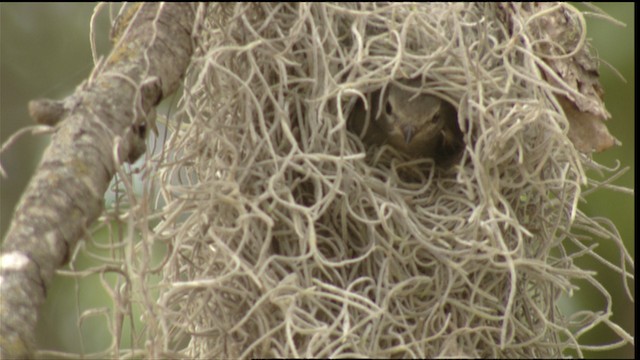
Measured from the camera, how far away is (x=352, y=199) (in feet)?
5.80

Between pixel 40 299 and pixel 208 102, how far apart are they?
0.49 meters

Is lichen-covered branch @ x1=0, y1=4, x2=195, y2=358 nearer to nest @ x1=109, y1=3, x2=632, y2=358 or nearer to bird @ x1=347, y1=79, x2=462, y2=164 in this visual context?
nest @ x1=109, y1=3, x2=632, y2=358

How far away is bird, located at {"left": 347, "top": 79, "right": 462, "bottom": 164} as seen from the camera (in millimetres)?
1904

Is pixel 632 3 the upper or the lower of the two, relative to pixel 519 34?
lower

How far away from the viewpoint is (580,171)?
1761mm

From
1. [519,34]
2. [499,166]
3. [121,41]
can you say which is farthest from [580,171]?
[121,41]

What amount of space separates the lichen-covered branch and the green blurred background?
44.4 inches

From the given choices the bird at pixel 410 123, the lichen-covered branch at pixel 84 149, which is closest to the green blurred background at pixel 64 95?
the bird at pixel 410 123

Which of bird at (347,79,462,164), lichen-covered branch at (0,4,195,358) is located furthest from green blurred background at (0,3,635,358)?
lichen-covered branch at (0,4,195,358)

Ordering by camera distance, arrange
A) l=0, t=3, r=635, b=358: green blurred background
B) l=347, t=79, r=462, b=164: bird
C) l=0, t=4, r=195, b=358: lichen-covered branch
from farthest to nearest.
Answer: l=0, t=3, r=635, b=358: green blurred background, l=347, t=79, r=462, b=164: bird, l=0, t=4, r=195, b=358: lichen-covered branch

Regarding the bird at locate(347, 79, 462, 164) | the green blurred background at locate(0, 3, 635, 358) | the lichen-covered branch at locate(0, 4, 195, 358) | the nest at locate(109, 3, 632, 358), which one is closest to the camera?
the lichen-covered branch at locate(0, 4, 195, 358)

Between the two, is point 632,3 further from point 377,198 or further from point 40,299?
point 40,299

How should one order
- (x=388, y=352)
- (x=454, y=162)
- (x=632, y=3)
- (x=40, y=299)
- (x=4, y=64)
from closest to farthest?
(x=40, y=299) → (x=388, y=352) → (x=454, y=162) → (x=632, y=3) → (x=4, y=64)

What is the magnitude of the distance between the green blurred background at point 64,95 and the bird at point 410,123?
72cm
